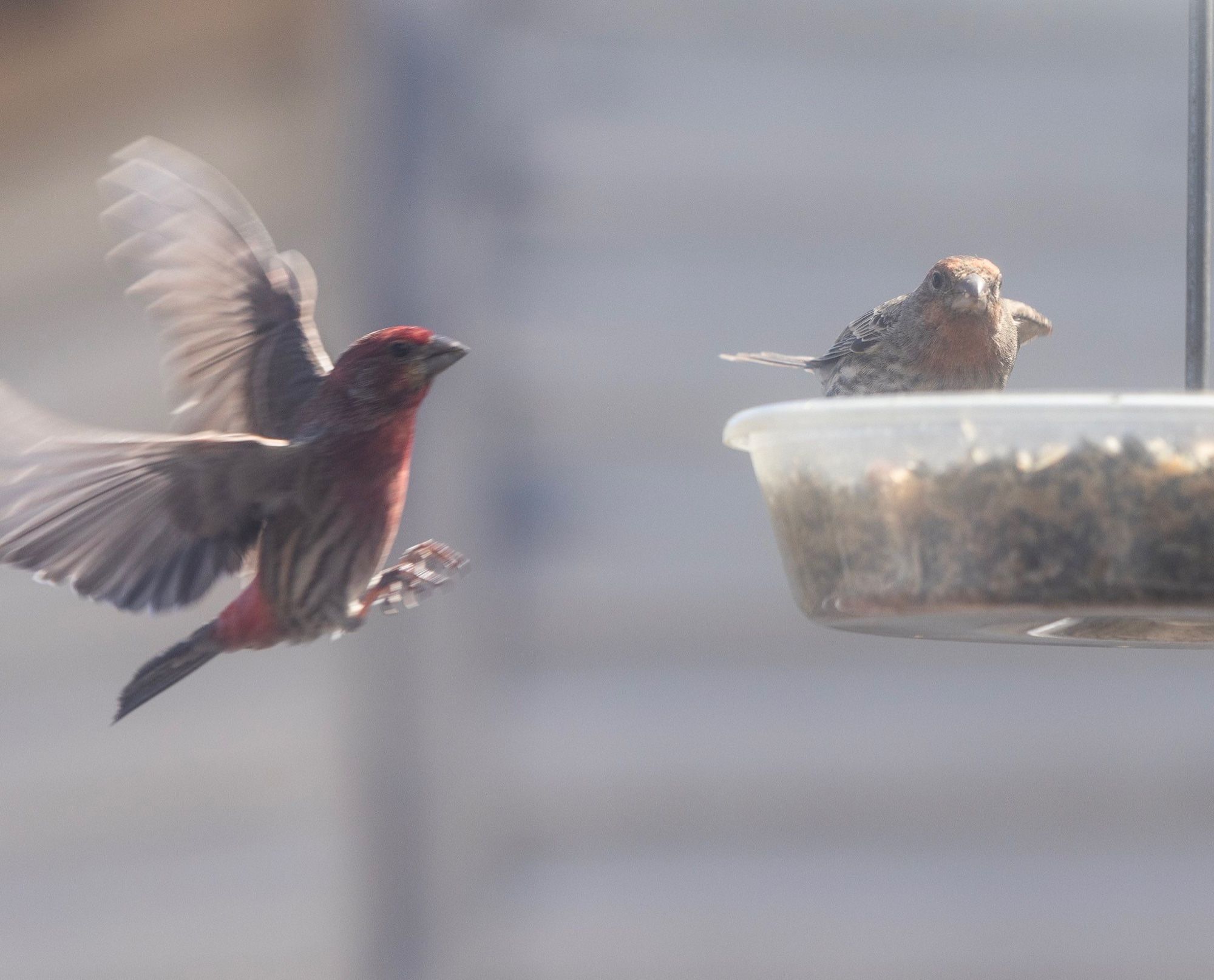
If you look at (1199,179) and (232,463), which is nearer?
(1199,179)

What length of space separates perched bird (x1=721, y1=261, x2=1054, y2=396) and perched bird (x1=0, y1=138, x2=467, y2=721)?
4.11ft

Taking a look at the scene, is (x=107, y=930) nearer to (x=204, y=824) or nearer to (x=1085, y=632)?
(x=204, y=824)

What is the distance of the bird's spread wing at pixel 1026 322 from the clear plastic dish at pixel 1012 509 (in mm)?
1569

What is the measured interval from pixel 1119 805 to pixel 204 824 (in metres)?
3.27

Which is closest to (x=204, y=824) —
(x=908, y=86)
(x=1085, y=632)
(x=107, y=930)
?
(x=107, y=930)

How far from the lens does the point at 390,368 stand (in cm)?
310

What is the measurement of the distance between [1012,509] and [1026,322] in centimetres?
192

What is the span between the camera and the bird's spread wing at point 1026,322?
4004 mm

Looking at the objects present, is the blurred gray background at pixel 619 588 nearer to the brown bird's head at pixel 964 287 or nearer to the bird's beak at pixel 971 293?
the brown bird's head at pixel 964 287

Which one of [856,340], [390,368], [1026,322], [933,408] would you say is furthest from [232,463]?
[1026,322]

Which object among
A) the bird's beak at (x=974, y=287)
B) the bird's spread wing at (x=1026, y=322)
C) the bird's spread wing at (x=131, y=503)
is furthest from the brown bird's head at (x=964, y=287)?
the bird's spread wing at (x=131, y=503)

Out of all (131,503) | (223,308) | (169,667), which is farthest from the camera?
(223,308)

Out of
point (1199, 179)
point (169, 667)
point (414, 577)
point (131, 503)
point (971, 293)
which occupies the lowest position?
point (169, 667)

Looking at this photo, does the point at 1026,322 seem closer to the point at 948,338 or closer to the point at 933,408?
the point at 948,338
